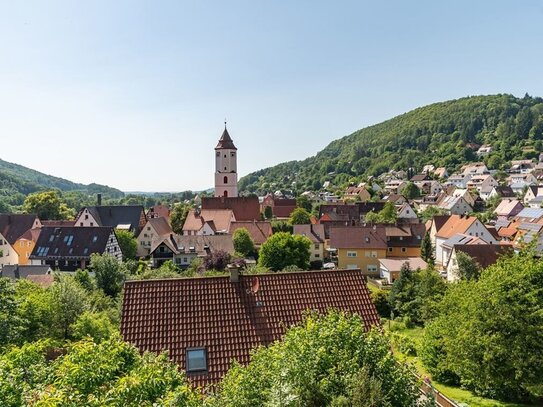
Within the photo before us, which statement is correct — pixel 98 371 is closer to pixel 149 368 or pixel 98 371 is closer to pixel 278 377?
pixel 149 368

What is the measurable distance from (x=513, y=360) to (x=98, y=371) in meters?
14.0

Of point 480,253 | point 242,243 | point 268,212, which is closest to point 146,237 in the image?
point 242,243

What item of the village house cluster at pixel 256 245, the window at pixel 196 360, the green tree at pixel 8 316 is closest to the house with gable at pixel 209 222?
the village house cluster at pixel 256 245

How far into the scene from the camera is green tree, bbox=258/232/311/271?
1783 inches

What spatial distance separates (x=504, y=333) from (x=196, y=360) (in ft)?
35.2

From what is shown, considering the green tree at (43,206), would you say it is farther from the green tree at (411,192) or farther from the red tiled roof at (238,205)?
the green tree at (411,192)

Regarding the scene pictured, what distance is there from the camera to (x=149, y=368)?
7.76m

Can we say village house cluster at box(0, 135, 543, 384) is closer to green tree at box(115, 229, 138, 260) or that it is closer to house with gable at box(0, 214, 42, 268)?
house with gable at box(0, 214, 42, 268)

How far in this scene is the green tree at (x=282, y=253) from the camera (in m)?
45.3

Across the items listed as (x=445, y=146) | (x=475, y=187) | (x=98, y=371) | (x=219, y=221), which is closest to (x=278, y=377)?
(x=98, y=371)

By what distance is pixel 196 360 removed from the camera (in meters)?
13.6

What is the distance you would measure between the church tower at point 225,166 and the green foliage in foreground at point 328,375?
7304cm

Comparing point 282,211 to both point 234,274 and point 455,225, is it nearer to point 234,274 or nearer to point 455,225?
point 455,225

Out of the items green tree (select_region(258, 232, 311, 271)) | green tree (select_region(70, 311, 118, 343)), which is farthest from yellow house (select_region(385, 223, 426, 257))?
green tree (select_region(70, 311, 118, 343))
